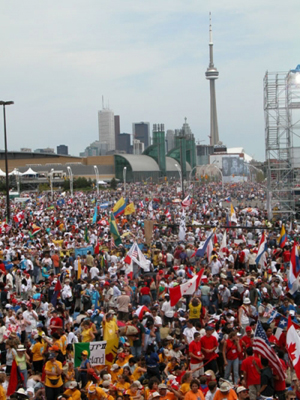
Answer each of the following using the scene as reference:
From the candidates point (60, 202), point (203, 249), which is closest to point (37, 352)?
point (203, 249)

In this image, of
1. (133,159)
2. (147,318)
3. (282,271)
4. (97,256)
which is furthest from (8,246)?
(133,159)

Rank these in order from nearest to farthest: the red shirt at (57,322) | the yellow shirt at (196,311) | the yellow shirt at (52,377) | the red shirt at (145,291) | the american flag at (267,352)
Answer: the american flag at (267,352)
the yellow shirt at (52,377)
the red shirt at (57,322)
the yellow shirt at (196,311)
the red shirt at (145,291)

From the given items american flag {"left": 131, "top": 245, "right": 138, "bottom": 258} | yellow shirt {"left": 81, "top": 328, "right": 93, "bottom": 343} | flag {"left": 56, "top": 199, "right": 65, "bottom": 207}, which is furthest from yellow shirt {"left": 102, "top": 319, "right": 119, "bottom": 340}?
flag {"left": 56, "top": 199, "right": 65, "bottom": 207}

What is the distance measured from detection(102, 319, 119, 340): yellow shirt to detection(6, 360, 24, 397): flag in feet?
5.52

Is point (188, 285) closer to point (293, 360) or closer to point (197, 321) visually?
point (197, 321)

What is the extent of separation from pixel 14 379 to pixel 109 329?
198 centimetres

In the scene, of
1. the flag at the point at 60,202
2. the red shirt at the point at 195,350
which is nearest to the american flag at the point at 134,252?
the red shirt at the point at 195,350

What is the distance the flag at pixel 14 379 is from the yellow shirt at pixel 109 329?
1.68m

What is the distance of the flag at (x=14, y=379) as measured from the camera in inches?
380

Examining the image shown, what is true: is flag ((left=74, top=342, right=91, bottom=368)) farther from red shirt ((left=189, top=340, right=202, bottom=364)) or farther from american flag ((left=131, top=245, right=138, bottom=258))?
american flag ((left=131, top=245, right=138, bottom=258))

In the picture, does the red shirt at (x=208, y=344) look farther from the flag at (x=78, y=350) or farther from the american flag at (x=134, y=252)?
the american flag at (x=134, y=252)

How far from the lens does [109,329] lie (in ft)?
36.9

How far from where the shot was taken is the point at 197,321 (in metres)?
12.0

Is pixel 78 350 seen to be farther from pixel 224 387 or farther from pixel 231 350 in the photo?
pixel 224 387
